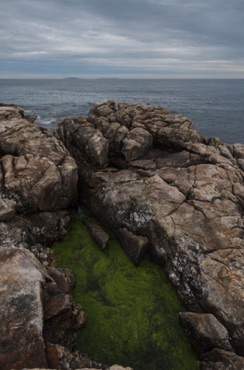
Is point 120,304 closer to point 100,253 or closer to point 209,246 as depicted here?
point 100,253

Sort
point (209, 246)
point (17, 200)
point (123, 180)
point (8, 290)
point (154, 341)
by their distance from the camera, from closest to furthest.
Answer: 1. point (8, 290)
2. point (154, 341)
3. point (209, 246)
4. point (17, 200)
5. point (123, 180)

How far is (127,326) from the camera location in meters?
14.5

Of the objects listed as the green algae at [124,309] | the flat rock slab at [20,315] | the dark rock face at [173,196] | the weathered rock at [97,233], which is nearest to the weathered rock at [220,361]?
the dark rock face at [173,196]

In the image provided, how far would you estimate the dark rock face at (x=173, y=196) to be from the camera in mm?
14992

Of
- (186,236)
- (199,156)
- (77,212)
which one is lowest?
(77,212)

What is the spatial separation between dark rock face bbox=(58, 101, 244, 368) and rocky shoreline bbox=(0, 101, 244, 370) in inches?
2.7

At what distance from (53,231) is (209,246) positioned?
1012 centimetres

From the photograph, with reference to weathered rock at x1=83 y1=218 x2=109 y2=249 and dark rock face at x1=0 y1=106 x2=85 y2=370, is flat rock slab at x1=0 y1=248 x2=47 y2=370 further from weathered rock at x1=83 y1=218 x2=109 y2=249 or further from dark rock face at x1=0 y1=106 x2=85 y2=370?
weathered rock at x1=83 y1=218 x2=109 y2=249

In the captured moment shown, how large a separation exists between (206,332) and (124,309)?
432cm

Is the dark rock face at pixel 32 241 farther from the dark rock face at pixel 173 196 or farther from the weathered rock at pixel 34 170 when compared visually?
the dark rock face at pixel 173 196

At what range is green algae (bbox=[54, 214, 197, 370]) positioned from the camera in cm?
1321

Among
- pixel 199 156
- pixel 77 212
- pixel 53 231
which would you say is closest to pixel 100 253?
pixel 53 231

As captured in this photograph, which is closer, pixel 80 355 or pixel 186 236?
pixel 80 355

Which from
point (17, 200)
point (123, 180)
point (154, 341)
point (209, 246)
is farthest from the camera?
point (123, 180)
